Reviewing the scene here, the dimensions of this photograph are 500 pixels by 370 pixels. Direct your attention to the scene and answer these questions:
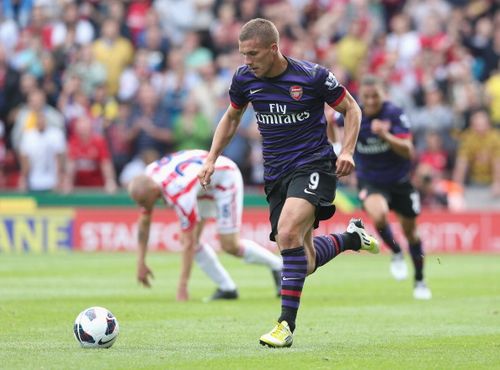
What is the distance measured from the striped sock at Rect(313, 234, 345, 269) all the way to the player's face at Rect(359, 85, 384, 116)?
4640 millimetres

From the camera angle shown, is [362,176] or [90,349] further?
[362,176]

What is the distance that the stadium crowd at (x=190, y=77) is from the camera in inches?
949

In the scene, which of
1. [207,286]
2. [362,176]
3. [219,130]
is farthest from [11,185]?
[219,130]

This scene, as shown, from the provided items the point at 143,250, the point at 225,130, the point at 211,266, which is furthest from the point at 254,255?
the point at 225,130

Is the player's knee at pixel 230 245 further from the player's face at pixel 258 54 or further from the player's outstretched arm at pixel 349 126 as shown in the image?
the player's face at pixel 258 54

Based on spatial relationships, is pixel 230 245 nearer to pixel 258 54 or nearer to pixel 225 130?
pixel 225 130

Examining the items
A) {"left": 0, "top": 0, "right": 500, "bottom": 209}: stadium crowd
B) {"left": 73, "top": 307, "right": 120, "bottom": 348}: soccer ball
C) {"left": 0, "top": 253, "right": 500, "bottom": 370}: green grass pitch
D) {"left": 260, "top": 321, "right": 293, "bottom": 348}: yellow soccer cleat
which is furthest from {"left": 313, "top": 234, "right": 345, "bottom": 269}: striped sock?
{"left": 0, "top": 0, "right": 500, "bottom": 209}: stadium crowd

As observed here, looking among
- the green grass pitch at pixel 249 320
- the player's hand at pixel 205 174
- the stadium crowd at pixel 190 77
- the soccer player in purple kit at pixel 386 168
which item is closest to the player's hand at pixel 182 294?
the green grass pitch at pixel 249 320

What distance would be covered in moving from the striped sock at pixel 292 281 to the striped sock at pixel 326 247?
2.45ft

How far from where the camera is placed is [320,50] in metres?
25.5

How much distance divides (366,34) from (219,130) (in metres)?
15.9

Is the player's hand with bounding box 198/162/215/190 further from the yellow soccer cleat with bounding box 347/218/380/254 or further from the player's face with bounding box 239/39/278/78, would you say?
the yellow soccer cleat with bounding box 347/218/380/254

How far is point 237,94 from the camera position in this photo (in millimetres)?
10016

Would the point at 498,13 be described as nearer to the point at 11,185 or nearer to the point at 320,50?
the point at 320,50
